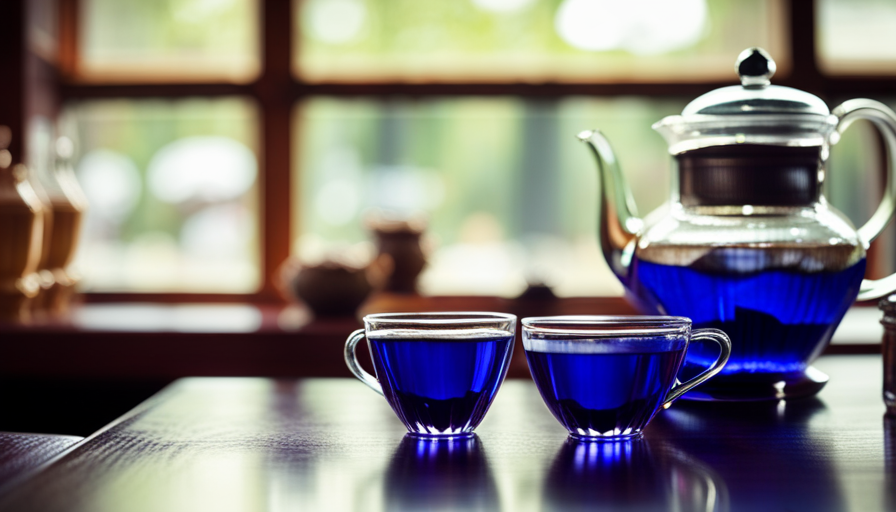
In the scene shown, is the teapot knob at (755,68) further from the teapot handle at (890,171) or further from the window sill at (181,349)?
the window sill at (181,349)

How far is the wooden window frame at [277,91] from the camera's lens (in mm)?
2445

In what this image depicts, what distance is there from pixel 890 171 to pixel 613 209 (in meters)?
0.23

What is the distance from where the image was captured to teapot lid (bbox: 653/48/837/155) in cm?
69

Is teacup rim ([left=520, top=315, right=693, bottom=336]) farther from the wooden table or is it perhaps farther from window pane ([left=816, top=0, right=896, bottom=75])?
window pane ([left=816, top=0, right=896, bottom=75])

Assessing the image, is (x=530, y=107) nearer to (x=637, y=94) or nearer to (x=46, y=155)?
(x=637, y=94)

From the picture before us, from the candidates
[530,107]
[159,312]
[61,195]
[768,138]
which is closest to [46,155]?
[61,195]

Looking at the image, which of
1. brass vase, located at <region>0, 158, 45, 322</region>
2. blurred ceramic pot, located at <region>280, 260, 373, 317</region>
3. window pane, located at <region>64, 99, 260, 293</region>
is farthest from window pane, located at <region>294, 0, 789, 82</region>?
brass vase, located at <region>0, 158, 45, 322</region>

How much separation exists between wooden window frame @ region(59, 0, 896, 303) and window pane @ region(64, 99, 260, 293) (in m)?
0.04

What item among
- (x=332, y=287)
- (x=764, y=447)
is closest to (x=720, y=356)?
(x=764, y=447)

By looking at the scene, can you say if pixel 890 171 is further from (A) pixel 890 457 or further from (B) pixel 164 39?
(B) pixel 164 39

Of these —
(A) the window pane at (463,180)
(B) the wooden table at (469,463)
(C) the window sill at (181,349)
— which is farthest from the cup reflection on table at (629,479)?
(A) the window pane at (463,180)

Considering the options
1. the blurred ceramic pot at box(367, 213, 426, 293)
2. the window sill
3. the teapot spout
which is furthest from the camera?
the blurred ceramic pot at box(367, 213, 426, 293)

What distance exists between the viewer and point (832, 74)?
2.43 meters

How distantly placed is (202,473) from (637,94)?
2153 mm
